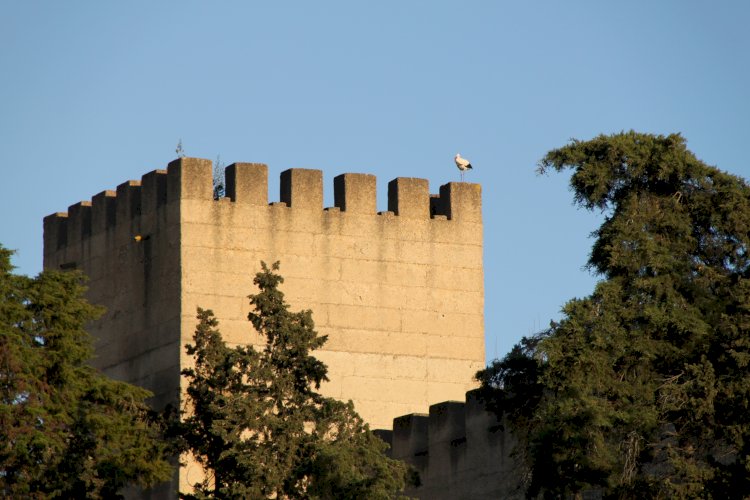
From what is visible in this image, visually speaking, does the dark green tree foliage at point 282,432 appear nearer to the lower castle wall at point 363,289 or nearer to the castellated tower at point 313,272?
the castellated tower at point 313,272

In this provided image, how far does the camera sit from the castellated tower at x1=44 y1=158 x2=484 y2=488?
4931 cm

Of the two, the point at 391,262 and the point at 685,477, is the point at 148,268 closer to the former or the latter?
the point at 391,262

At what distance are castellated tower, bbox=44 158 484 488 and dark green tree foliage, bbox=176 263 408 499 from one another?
9365 millimetres

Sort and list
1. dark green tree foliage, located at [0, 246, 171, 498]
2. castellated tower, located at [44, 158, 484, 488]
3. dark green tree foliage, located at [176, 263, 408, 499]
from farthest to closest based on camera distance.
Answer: castellated tower, located at [44, 158, 484, 488], dark green tree foliage, located at [0, 246, 171, 498], dark green tree foliage, located at [176, 263, 408, 499]

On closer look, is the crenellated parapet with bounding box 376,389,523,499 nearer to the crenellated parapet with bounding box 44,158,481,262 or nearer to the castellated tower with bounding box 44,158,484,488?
the castellated tower with bounding box 44,158,484,488

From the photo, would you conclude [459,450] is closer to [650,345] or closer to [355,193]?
[650,345]

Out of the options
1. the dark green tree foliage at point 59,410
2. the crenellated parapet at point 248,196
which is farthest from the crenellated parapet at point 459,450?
the crenellated parapet at point 248,196

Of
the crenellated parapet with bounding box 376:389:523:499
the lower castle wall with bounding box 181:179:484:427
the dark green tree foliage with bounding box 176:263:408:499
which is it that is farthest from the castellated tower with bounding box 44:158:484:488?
the dark green tree foliage with bounding box 176:263:408:499

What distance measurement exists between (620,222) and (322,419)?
595 centimetres

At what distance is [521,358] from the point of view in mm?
35000

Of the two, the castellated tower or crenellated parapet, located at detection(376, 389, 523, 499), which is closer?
crenellated parapet, located at detection(376, 389, 523, 499)

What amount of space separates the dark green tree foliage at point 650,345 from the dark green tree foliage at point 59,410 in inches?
287

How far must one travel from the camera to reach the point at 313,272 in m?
50.2

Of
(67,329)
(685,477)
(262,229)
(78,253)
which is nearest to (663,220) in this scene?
(685,477)
